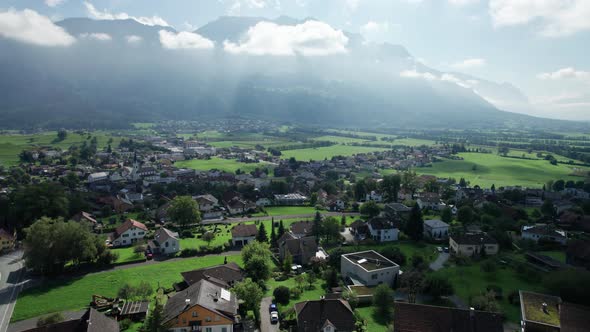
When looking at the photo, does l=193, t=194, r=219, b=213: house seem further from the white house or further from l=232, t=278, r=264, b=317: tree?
l=232, t=278, r=264, b=317: tree

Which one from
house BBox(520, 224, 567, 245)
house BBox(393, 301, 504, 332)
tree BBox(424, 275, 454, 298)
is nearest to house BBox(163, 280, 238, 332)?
house BBox(393, 301, 504, 332)

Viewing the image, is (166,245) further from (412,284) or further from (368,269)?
(412,284)

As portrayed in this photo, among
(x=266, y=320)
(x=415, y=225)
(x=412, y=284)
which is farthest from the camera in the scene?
(x=415, y=225)

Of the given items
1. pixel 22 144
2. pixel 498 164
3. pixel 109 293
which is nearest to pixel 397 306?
pixel 109 293

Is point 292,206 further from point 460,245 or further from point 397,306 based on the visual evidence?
point 397,306

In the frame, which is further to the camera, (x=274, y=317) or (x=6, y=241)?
(x=6, y=241)

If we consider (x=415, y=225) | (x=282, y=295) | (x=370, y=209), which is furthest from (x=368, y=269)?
(x=370, y=209)

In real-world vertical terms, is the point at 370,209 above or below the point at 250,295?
below
